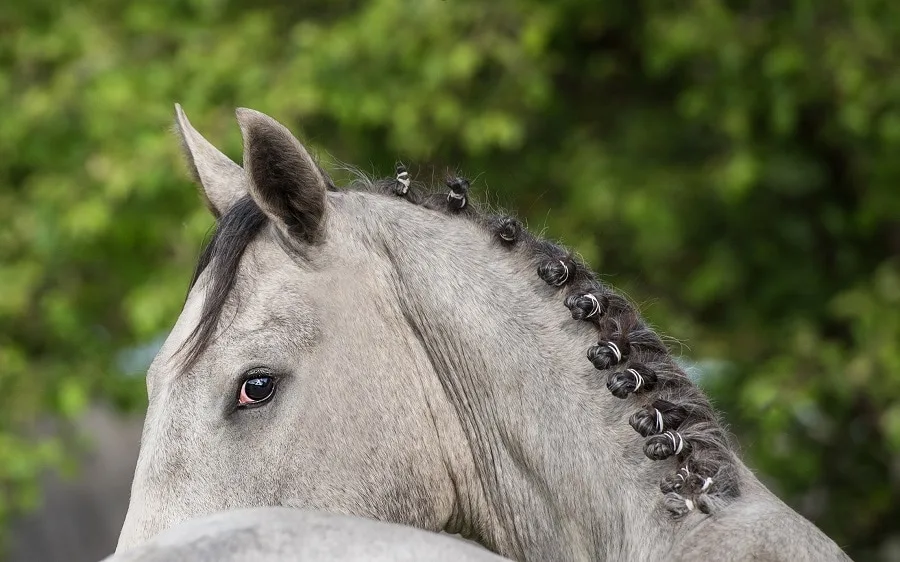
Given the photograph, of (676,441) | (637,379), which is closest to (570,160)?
(637,379)

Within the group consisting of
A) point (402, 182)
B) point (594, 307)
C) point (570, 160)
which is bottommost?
point (570, 160)

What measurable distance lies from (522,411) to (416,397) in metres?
0.24

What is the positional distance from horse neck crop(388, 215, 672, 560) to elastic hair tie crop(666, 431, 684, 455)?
0.22ft

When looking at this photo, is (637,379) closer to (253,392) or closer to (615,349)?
(615,349)

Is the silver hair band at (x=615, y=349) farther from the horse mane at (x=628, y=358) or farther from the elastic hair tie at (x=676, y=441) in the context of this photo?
the elastic hair tie at (x=676, y=441)

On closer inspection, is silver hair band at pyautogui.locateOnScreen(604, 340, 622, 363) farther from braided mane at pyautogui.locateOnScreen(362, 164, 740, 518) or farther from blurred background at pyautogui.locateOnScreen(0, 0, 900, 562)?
blurred background at pyautogui.locateOnScreen(0, 0, 900, 562)

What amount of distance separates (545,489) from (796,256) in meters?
3.96

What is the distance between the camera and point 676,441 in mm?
2389

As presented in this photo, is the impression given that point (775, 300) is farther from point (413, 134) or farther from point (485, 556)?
point (485, 556)

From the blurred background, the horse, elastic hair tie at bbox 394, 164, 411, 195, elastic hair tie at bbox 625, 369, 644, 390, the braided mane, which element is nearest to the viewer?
the horse

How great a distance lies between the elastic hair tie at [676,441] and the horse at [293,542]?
663 millimetres

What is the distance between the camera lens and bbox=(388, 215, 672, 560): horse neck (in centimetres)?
244

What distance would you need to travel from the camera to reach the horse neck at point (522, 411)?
2438mm

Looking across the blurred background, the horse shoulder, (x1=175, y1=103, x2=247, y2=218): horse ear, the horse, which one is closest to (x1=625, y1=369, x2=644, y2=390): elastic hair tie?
the horse shoulder
